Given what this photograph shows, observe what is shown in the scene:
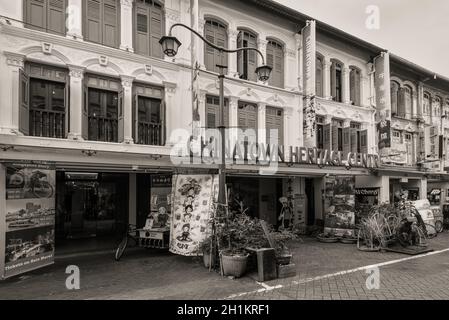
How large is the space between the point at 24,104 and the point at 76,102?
4.29 ft

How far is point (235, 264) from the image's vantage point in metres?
6.87

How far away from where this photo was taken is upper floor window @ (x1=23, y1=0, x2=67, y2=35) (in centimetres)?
864

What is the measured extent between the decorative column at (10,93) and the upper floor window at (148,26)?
11.7 ft

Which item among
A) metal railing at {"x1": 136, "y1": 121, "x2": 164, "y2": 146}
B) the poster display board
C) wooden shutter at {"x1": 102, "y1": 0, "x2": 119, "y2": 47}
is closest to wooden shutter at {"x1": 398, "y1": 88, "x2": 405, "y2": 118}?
the poster display board

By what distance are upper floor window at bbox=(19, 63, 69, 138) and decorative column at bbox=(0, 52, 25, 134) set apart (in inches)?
4.7

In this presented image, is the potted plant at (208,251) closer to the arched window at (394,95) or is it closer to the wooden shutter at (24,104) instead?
the wooden shutter at (24,104)

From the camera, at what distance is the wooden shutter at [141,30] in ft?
34.3

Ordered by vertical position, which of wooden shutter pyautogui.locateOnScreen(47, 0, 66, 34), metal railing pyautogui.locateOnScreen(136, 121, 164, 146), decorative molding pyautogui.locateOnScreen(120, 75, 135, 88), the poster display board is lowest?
the poster display board

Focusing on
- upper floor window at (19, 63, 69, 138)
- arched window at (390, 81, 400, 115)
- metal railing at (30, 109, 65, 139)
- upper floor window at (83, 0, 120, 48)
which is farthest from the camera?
arched window at (390, 81, 400, 115)

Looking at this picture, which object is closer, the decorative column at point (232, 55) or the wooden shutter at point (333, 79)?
the decorative column at point (232, 55)

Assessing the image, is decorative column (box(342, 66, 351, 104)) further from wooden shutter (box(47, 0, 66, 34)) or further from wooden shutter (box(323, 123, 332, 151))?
wooden shutter (box(47, 0, 66, 34))

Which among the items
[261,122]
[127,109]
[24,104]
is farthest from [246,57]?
[24,104]

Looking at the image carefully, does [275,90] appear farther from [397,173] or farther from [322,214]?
[397,173]

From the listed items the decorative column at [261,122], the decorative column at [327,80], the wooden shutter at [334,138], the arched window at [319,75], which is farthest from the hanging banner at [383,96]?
the decorative column at [261,122]
